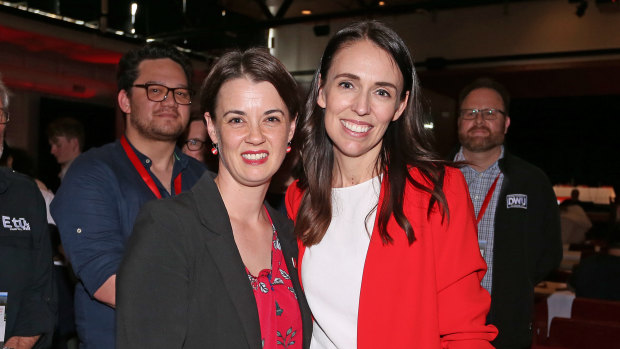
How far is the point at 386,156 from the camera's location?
1.95 m

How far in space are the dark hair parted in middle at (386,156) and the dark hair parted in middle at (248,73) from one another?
0.56 feet

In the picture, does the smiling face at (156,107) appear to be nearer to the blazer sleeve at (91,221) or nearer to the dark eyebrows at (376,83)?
the blazer sleeve at (91,221)

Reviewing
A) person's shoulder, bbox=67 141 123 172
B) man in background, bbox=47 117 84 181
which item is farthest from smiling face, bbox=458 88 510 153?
man in background, bbox=47 117 84 181

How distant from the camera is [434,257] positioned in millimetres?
1660

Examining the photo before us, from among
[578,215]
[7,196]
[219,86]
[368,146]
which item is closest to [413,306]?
[368,146]

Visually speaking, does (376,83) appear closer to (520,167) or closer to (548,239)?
(520,167)

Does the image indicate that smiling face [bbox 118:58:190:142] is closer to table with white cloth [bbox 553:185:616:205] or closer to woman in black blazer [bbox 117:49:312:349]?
woman in black blazer [bbox 117:49:312:349]

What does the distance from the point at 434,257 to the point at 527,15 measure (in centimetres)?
972

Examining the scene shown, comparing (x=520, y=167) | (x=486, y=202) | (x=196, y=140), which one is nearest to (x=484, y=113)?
(x=520, y=167)

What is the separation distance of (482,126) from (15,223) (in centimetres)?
257

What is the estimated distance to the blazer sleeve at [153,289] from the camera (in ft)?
4.74

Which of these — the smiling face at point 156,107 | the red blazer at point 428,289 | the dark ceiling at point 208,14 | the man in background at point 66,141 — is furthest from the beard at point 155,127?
the dark ceiling at point 208,14

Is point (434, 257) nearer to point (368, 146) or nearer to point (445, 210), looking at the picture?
point (445, 210)

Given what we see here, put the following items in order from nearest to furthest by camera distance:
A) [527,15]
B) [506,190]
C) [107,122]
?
1. [506,190]
2. [527,15]
3. [107,122]
